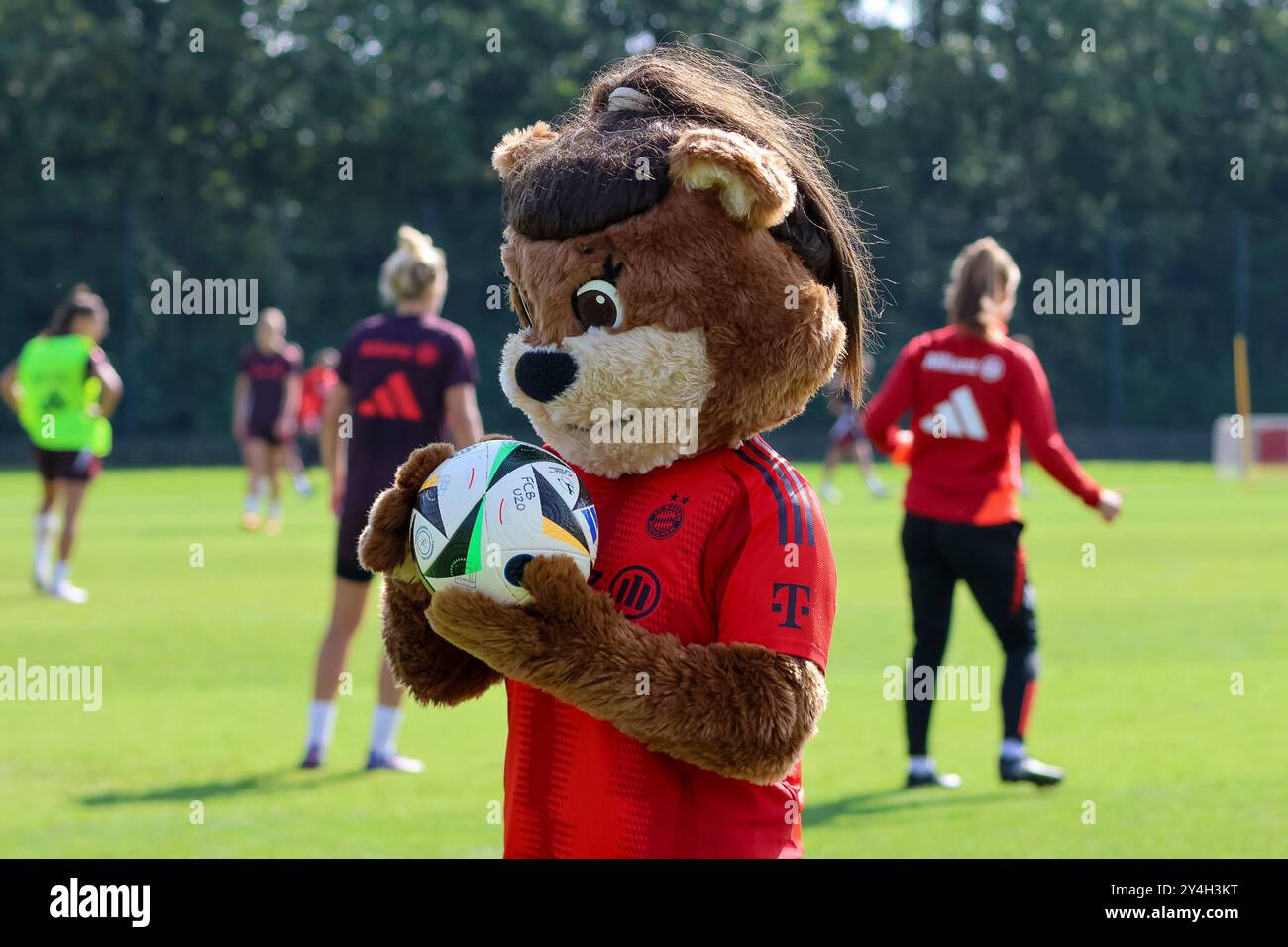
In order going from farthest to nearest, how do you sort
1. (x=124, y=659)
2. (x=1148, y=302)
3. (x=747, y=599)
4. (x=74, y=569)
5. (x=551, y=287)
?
(x=1148, y=302) < (x=74, y=569) < (x=124, y=659) < (x=551, y=287) < (x=747, y=599)

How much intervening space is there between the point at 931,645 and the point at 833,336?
4.16 meters

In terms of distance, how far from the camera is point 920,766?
7.02 meters

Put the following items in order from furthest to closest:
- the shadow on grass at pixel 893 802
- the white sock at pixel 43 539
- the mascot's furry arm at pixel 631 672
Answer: the white sock at pixel 43 539 < the shadow on grass at pixel 893 802 < the mascot's furry arm at pixel 631 672

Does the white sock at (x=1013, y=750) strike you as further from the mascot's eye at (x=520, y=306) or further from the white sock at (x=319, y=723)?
the mascot's eye at (x=520, y=306)

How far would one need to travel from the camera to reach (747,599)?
2.94 meters

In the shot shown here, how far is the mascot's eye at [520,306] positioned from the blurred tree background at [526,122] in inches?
1135

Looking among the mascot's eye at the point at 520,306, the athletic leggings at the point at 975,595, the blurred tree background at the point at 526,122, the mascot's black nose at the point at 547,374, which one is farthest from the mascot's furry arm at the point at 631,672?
the blurred tree background at the point at 526,122

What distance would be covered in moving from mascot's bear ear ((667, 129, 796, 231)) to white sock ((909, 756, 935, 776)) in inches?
171

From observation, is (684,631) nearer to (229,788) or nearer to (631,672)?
(631,672)

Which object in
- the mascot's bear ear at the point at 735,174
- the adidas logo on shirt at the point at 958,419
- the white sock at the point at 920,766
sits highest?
the mascot's bear ear at the point at 735,174

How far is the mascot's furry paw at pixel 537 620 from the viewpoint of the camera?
282 cm

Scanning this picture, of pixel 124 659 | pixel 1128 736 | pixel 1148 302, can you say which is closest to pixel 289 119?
pixel 1148 302
